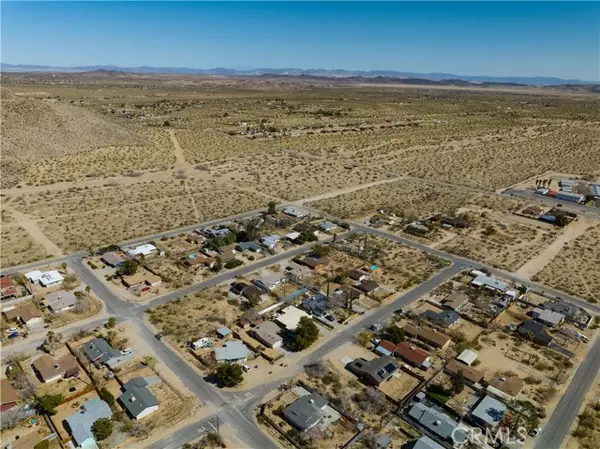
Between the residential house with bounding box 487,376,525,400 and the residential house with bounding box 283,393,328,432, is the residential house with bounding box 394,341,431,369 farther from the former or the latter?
the residential house with bounding box 283,393,328,432

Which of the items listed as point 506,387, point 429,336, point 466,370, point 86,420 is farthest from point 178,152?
point 506,387

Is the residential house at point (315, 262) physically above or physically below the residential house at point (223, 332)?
above

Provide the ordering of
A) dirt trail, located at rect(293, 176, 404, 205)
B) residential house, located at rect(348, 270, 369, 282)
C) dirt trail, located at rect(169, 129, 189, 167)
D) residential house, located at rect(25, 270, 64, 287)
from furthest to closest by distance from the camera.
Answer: dirt trail, located at rect(169, 129, 189, 167)
dirt trail, located at rect(293, 176, 404, 205)
residential house, located at rect(348, 270, 369, 282)
residential house, located at rect(25, 270, 64, 287)

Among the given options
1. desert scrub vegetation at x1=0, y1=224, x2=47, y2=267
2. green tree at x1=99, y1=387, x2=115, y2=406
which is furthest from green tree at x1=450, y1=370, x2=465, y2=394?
desert scrub vegetation at x1=0, y1=224, x2=47, y2=267

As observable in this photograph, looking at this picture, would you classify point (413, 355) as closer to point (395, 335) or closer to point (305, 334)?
point (395, 335)

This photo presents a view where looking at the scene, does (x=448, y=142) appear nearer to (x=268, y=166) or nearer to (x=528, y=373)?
(x=268, y=166)

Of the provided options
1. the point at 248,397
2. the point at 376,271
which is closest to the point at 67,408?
the point at 248,397

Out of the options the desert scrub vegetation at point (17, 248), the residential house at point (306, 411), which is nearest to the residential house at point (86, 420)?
the residential house at point (306, 411)

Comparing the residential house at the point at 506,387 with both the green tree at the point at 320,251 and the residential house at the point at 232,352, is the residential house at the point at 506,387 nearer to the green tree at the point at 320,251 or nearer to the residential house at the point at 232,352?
the residential house at the point at 232,352
